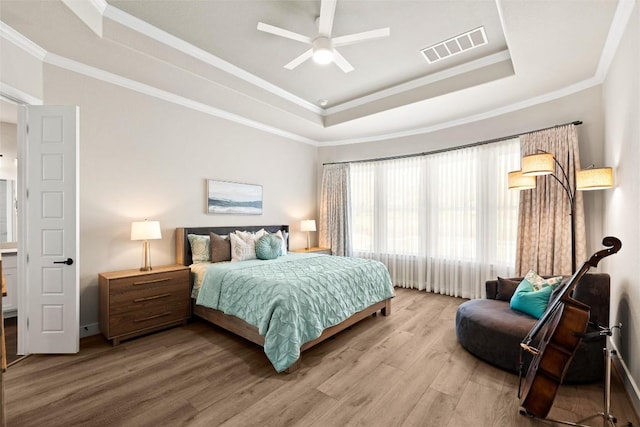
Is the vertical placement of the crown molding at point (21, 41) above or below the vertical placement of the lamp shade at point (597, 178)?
above

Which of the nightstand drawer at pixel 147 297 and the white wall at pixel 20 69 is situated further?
the nightstand drawer at pixel 147 297

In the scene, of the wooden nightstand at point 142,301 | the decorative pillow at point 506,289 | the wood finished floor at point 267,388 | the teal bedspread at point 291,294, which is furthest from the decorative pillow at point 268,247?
the decorative pillow at point 506,289

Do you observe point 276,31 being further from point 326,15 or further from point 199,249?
point 199,249

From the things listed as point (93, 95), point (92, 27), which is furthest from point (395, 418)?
point (93, 95)

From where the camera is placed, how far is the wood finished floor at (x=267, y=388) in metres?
1.91

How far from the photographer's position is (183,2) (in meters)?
2.49

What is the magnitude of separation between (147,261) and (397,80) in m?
4.02

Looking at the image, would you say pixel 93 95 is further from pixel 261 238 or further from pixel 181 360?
pixel 181 360

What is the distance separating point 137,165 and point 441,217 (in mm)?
4479

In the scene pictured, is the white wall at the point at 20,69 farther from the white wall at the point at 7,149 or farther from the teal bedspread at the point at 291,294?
the teal bedspread at the point at 291,294

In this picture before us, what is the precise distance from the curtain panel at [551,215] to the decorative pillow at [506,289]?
71cm

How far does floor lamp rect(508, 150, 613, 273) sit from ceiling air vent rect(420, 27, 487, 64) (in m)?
1.32

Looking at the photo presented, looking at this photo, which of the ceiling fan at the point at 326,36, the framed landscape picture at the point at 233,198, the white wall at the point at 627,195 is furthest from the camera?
the framed landscape picture at the point at 233,198

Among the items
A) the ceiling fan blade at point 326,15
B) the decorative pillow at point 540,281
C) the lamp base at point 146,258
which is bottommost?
the decorative pillow at point 540,281
